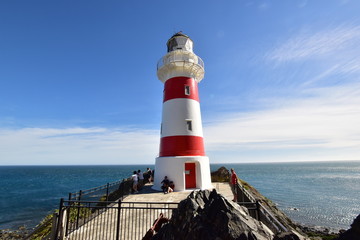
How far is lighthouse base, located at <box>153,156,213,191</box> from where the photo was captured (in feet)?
44.5

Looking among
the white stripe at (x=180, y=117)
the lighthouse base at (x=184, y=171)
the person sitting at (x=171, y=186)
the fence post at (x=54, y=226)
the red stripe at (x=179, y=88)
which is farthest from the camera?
the red stripe at (x=179, y=88)

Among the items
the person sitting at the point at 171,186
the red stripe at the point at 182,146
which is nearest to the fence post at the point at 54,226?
the person sitting at the point at 171,186

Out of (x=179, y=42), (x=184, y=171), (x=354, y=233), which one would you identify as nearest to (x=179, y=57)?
(x=179, y=42)

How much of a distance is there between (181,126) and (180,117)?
2.24ft

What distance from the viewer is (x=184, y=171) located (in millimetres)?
13656

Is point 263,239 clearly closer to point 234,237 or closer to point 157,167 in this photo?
point 234,237

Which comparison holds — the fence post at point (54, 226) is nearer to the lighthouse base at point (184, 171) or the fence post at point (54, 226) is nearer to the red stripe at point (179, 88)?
the lighthouse base at point (184, 171)

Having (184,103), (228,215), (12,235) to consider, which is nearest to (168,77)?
(184,103)

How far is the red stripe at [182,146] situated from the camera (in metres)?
14.0

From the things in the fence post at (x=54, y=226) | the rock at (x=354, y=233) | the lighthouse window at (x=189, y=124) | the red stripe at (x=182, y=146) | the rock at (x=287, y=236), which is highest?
the lighthouse window at (x=189, y=124)

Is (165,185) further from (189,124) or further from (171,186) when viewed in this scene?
(189,124)

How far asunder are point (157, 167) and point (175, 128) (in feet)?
10.6

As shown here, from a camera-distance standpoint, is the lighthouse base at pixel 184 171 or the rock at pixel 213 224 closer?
the rock at pixel 213 224

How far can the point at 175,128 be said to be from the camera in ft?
47.1
